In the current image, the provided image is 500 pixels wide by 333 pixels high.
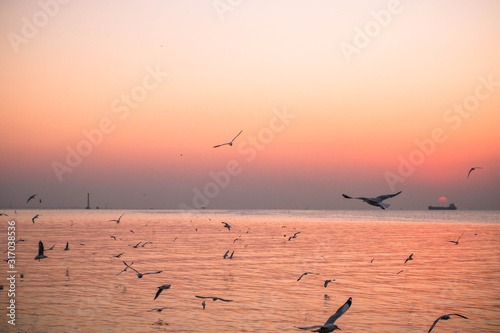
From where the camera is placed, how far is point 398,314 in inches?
892

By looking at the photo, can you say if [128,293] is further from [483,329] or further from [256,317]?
[483,329]

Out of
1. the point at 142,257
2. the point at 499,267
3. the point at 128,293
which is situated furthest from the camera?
the point at 142,257

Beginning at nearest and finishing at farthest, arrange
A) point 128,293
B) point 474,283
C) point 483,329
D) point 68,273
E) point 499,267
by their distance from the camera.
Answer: point 483,329, point 128,293, point 474,283, point 68,273, point 499,267

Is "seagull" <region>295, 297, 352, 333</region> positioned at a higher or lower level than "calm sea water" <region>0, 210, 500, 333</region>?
higher

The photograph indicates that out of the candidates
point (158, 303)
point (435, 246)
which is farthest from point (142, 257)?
point (435, 246)

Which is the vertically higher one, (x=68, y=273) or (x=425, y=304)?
(x=68, y=273)

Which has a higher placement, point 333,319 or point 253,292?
point 333,319

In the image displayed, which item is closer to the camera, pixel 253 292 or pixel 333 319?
pixel 333 319

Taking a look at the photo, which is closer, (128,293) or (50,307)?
(50,307)

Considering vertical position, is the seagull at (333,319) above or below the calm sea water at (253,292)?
above

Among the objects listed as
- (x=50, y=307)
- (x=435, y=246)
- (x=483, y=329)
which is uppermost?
(x=50, y=307)

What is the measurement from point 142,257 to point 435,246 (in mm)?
32070

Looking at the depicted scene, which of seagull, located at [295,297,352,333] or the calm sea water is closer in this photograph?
seagull, located at [295,297,352,333]

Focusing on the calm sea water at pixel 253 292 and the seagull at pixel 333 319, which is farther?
the calm sea water at pixel 253 292
